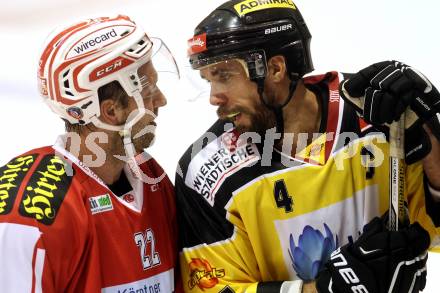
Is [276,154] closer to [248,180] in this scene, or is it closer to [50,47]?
[248,180]

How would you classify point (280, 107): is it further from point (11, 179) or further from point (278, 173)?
point (11, 179)

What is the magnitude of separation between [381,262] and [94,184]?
0.82 meters

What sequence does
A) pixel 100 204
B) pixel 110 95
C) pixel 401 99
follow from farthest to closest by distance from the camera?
pixel 110 95 → pixel 100 204 → pixel 401 99

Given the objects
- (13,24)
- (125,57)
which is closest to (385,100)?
(125,57)

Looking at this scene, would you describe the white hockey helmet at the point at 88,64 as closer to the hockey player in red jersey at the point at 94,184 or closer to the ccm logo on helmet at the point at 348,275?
the hockey player in red jersey at the point at 94,184

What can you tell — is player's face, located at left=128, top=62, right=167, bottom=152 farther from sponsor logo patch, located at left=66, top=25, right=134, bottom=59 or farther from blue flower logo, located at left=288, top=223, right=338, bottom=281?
blue flower logo, located at left=288, top=223, right=338, bottom=281

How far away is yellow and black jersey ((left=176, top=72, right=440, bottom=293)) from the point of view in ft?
6.63

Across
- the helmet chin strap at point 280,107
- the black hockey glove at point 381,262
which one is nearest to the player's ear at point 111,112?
the helmet chin strap at point 280,107

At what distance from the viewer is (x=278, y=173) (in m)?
2.05

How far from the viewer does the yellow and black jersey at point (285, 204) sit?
202 cm

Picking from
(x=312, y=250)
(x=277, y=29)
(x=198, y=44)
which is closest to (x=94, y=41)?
(x=198, y=44)

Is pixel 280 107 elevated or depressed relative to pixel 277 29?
depressed

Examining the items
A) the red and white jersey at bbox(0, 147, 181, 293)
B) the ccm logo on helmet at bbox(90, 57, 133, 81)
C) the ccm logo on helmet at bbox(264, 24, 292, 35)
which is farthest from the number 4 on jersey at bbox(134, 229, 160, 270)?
the ccm logo on helmet at bbox(264, 24, 292, 35)

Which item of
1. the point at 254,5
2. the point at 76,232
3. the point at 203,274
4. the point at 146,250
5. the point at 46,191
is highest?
the point at 254,5
